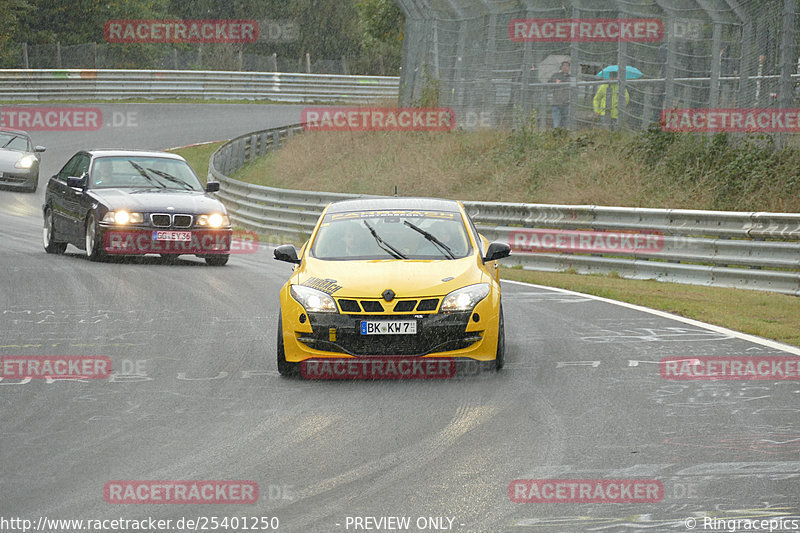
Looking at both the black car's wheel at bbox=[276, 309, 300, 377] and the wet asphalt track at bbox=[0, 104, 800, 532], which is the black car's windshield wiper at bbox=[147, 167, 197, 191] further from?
the black car's wheel at bbox=[276, 309, 300, 377]

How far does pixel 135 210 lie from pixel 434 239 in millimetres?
7764

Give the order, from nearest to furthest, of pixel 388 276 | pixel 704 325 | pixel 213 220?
pixel 388 276, pixel 704 325, pixel 213 220

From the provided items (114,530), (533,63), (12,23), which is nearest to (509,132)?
(533,63)

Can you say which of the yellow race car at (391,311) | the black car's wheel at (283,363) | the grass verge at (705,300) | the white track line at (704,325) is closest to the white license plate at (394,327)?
the yellow race car at (391,311)

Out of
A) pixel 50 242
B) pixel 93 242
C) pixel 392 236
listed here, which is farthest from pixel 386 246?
pixel 50 242

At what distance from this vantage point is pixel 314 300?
9.76 metres

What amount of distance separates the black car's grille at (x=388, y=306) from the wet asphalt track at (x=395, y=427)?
1.85 ft

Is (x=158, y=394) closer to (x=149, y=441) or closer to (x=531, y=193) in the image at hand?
(x=149, y=441)

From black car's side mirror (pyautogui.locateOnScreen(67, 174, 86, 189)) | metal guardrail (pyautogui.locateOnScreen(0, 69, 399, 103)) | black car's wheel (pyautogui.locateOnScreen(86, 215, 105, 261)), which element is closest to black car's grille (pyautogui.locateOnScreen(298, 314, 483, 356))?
black car's wheel (pyautogui.locateOnScreen(86, 215, 105, 261))

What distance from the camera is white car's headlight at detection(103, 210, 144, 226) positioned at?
1744 centimetres

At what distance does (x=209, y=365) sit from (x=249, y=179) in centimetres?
2432

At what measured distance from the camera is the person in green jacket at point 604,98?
25.5 m

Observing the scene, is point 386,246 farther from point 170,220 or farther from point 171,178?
point 171,178

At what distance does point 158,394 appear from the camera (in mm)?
8992
